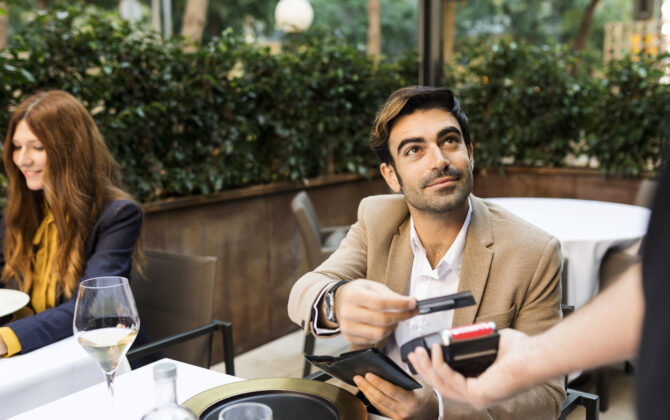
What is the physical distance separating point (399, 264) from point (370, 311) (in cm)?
59

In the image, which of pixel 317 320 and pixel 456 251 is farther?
pixel 456 251

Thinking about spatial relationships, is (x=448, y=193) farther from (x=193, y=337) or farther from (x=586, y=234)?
(x=586, y=234)

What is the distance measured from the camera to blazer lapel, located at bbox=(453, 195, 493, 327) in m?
1.54

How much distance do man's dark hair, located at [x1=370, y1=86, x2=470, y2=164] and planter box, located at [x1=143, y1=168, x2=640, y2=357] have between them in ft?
6.33

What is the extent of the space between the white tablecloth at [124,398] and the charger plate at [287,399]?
99 millimetres

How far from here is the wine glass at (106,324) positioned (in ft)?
3.62

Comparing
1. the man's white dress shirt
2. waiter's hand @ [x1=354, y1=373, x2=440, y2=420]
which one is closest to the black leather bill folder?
waiter's hand @ [x1=354, y1=373, x2=440, y2=420]

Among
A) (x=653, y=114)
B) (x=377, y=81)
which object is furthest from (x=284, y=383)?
(x=653, y=114)

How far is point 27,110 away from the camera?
7.09 feet

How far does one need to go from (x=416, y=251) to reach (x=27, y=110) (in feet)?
4.80

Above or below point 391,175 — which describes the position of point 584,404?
below

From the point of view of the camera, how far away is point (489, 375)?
88 cm

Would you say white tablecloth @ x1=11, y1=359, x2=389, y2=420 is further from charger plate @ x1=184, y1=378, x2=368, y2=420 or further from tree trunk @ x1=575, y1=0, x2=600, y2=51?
tree trunk @ x1=575, y1=0, x2=600, y2=51

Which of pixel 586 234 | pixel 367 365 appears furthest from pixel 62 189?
pixel 586 234
